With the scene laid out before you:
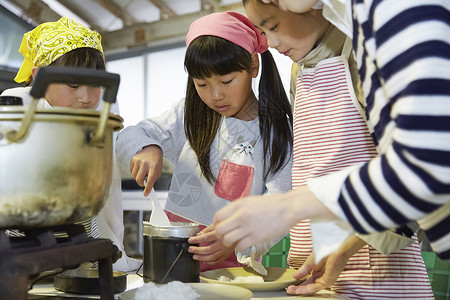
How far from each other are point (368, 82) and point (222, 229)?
1.05 feet

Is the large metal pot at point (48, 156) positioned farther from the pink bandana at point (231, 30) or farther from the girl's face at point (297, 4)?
the pink bandana at point (231, 30)

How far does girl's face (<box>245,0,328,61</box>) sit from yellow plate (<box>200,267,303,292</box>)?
0.52m

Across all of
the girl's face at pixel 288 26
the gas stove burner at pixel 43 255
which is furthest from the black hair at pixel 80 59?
the gas stove burner at pixel 43 255

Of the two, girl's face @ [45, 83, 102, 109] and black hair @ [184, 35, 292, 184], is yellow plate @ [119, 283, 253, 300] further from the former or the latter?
girl's face @ [45, 83, 102, 109]

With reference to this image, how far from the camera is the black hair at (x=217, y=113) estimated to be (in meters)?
1.37

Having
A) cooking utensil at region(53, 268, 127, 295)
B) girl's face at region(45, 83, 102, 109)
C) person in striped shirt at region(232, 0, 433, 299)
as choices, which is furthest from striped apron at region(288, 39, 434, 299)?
girl's face at region(45, 83, 102, 109)

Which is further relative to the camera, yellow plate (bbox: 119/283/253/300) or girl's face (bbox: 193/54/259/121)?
girl's face (bbox: 193/54/259/121)

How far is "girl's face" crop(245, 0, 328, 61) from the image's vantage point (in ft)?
3.08

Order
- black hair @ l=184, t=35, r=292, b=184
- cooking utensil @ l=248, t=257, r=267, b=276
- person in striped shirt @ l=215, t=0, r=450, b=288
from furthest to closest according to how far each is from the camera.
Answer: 1. black hair @ l=184, t=35, r=292, b=184
2. cooking utensil @ l=248, t=257, r=267, b=276
3. person in striped shirt @ l=215, t=0, r=450, b=288

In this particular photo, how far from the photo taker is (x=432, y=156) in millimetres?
525

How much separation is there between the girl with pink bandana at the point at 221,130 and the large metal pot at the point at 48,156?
1.95ft

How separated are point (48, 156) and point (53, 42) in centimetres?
103

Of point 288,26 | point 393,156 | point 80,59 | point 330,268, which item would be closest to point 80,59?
point 80,59

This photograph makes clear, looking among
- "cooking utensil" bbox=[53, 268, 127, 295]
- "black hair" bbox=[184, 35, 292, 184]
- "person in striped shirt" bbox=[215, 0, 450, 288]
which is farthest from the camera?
"black hair" bbox=[184, 35, 292, 184]
